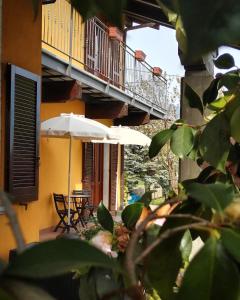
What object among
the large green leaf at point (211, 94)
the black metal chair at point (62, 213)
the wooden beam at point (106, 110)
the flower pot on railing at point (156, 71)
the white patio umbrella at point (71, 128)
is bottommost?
the black metal chair at point (62, 213)

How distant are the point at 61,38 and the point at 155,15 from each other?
537 cm

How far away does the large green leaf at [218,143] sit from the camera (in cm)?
111

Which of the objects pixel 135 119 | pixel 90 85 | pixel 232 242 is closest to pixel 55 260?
pixel 232 242

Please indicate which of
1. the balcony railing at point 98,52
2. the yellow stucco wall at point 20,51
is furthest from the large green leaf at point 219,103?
the balcony railing at point 98,52

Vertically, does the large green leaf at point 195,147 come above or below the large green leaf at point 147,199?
above

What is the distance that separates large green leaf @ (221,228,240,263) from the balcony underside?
23.6ft

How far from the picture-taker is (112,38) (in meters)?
11.3

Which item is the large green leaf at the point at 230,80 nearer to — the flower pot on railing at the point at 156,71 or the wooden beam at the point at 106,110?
the wooden beam at the point at 106,110

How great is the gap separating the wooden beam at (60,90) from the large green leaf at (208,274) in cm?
844

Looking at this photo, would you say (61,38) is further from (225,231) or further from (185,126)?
(225,231)

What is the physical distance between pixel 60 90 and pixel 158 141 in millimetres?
7776

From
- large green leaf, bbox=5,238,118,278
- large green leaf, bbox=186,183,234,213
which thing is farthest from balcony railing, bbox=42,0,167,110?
large green leaf, bbox=5,238,118,278

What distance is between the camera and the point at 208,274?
2.00 feet

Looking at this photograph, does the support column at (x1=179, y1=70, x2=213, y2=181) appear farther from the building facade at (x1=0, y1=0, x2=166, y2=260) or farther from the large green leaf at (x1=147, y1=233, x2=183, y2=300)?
the large green leaf at (x1=147, y1=233, x2=183, y2=300)
